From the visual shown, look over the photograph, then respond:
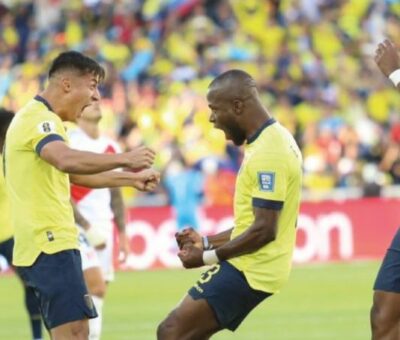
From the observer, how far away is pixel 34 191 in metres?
8.71

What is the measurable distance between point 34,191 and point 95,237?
3.74m

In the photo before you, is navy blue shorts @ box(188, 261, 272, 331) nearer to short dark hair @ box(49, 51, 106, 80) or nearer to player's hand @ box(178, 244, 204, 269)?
player's hand @ box(178, 244, 204, 269)

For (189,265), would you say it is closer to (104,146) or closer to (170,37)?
(104,146)

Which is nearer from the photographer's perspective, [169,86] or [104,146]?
[104,146]

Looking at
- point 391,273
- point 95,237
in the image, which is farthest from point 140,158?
point 95,237

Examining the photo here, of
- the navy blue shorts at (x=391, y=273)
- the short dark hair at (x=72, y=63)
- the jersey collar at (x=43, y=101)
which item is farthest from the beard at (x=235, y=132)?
the navy blue shorts at (x=391, y=273)

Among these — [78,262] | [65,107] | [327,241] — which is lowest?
[327,241]

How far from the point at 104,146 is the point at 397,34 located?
16.4m

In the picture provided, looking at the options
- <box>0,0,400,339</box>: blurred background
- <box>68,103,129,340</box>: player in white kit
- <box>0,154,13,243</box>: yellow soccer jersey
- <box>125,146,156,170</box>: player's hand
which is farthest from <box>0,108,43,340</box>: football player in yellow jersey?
<box>0,0,400,339</box>: blurred background

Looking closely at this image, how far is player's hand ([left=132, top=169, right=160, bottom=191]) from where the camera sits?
27.5ft

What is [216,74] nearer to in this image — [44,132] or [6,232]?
[6,232]

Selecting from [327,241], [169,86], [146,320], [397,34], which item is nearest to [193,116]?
[169,86]

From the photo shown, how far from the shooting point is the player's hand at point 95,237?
12.4 metres

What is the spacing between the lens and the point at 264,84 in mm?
27078
